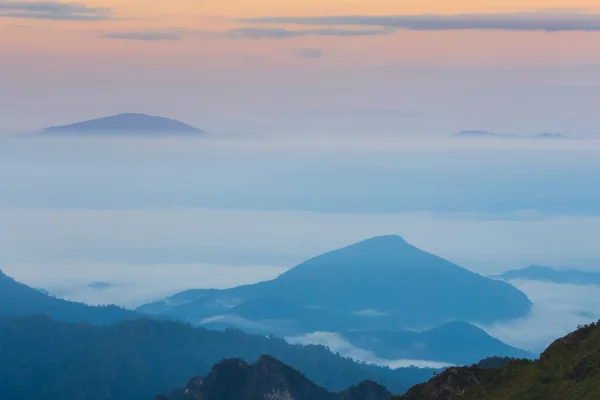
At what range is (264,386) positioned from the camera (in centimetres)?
15362

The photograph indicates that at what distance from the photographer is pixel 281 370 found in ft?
508

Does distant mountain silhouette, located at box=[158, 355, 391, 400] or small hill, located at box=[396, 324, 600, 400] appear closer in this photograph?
small hill, located at box=[396, 324, 600, 400]

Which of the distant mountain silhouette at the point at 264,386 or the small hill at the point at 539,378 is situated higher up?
the distant mountain silhouette at the point at 264,386

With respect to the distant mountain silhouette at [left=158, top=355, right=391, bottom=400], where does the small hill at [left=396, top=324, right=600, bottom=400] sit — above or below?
below

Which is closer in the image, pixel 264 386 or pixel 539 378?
pixel 539 378

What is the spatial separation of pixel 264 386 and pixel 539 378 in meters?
98.6

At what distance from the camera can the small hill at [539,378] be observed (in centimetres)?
5316

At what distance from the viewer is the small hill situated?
53156mm

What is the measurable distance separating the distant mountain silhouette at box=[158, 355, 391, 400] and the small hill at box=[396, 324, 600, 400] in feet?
272

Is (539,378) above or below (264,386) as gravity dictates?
below

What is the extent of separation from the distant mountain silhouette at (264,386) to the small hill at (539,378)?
82810 millimetres

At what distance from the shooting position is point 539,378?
5684 cm

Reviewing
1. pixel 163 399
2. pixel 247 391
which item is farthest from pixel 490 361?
pixel 163 399

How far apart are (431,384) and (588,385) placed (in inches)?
488
